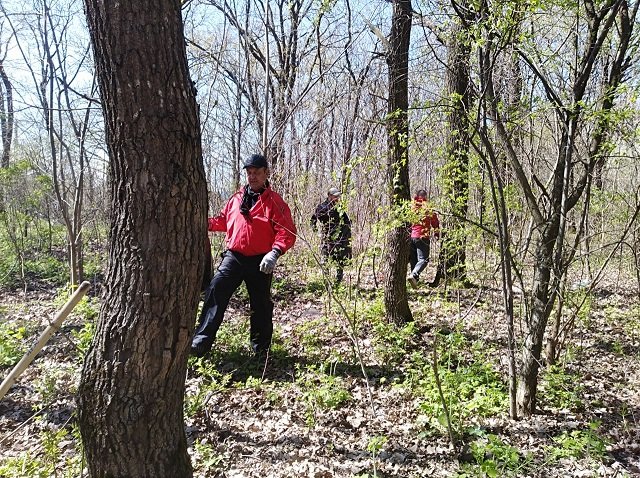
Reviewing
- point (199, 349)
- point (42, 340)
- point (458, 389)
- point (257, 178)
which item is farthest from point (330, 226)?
point (42, 340)

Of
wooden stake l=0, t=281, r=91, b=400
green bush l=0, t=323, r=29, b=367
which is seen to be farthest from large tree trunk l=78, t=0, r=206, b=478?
green bush l=0, t=323, r=29, b=367

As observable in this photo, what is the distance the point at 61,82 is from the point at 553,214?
753 cm

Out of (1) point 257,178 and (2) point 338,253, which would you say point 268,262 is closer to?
(1) point 257,178

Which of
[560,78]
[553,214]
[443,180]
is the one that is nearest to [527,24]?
[560,78]

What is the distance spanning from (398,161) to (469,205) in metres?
1.54

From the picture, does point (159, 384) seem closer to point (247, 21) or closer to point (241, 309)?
point (241, 309)

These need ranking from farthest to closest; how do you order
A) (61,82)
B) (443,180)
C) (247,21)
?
(247,21)
(61,82)
(443,180)

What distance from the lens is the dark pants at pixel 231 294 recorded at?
13.5 ft

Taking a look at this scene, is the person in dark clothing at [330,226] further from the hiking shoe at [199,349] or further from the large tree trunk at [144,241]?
the large tree trunk at [144,241]

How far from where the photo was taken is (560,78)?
3203 millimetres

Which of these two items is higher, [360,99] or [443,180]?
[360,99]

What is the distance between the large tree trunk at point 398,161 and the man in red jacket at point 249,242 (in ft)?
4.59

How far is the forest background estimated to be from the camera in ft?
9.44

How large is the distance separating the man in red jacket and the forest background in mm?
597
